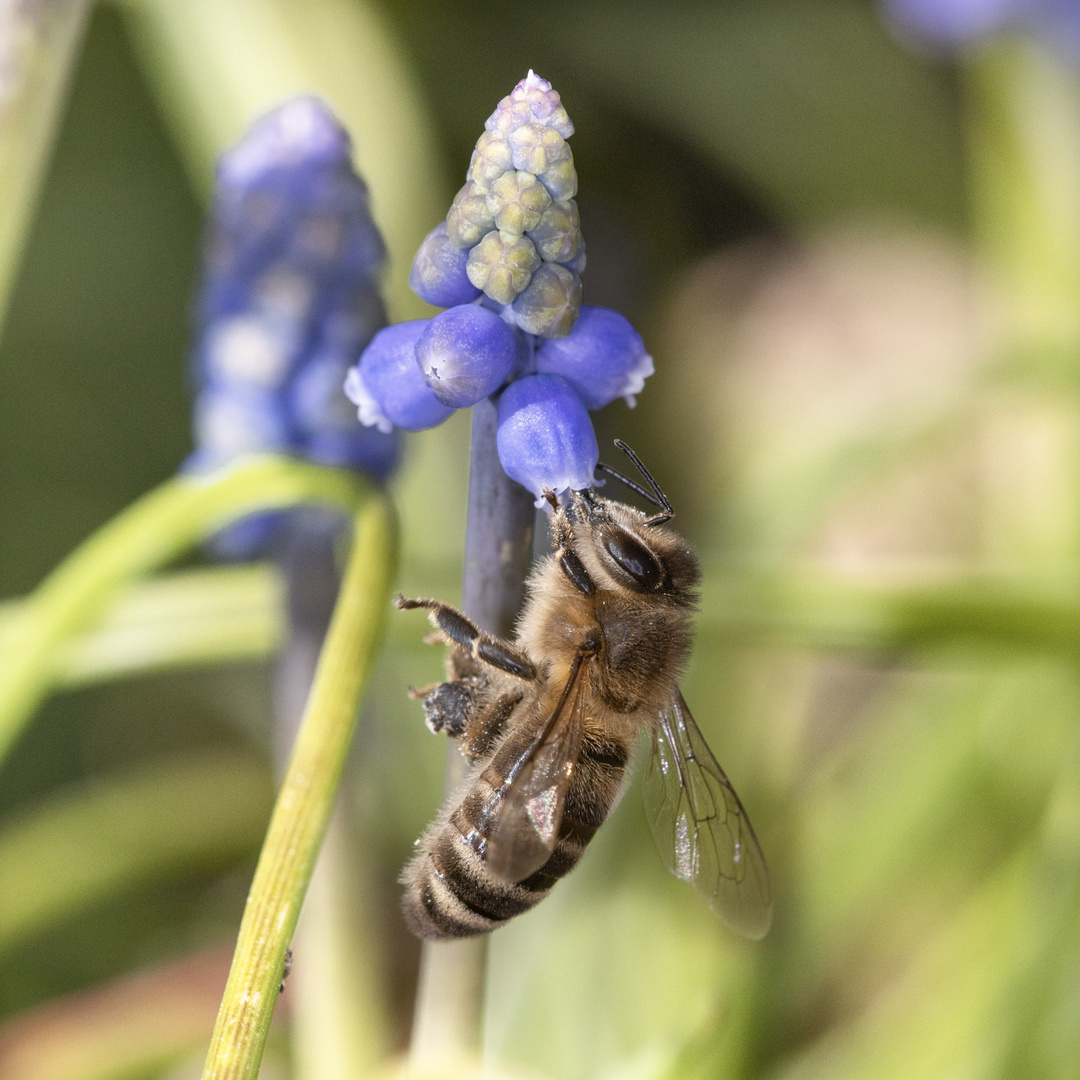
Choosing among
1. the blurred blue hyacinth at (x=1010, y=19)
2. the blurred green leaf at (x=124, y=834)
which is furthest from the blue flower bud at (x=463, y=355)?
the blurred blue hyacinth at (x=1010, y=19)

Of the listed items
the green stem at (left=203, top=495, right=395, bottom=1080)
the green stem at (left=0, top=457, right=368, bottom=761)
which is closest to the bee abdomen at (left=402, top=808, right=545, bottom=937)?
the green stem at (left=203, top=495, right=395, bottom=1080)

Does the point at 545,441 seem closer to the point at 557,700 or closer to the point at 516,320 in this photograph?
the point at 516,320

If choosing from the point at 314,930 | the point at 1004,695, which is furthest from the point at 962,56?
the point at 314,930

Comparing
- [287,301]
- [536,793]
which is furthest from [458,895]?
[287,301]

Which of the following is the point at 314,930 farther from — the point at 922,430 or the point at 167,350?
the point at 167,350

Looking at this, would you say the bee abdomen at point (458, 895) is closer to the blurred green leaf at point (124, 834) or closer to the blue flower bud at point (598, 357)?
the blue flower bud at point (598, 357)

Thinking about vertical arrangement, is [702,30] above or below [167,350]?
above
